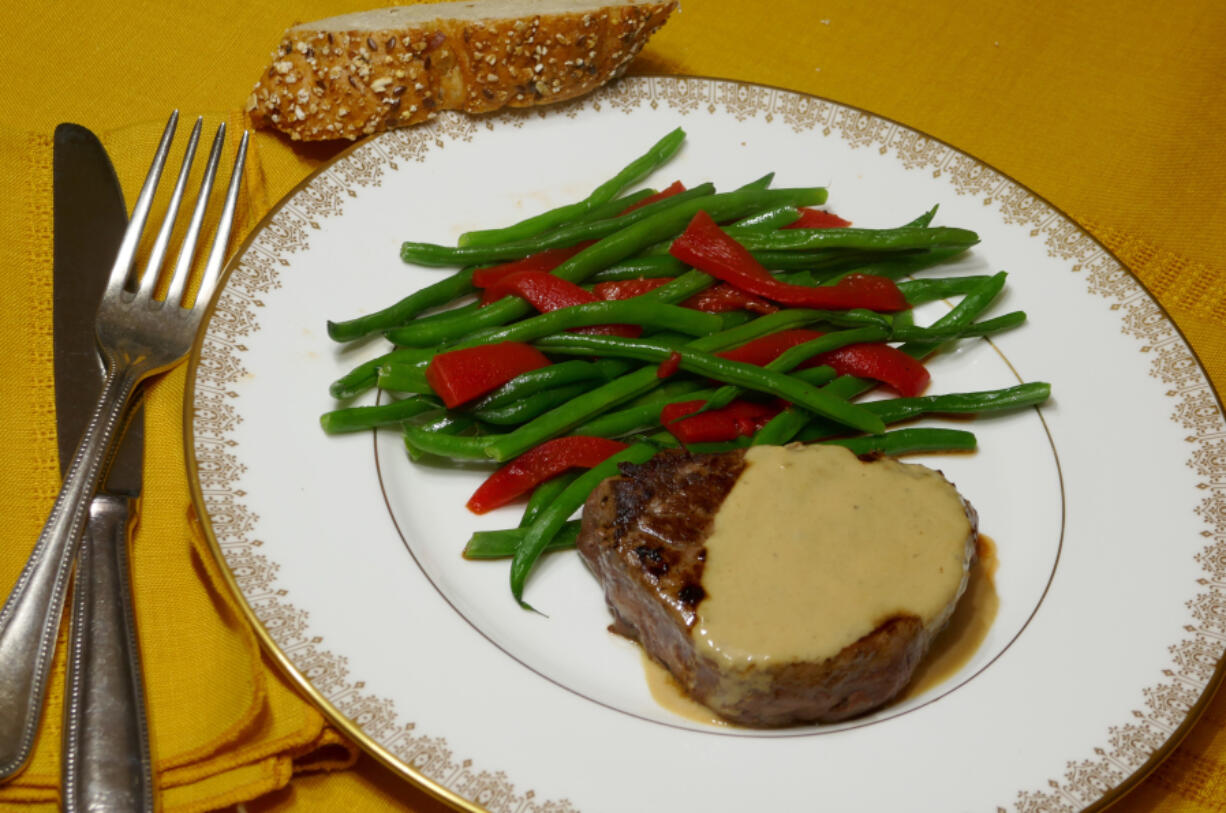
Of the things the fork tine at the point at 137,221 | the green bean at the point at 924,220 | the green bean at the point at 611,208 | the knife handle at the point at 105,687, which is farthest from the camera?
the green bean at the point at 924,220

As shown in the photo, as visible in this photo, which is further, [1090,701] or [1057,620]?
[1057,620]

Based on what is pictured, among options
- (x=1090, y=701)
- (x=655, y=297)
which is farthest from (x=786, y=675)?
(x=655, y=297)

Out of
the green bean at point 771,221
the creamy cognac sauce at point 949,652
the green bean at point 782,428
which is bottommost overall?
the creamy cognac sauce at point 949,652

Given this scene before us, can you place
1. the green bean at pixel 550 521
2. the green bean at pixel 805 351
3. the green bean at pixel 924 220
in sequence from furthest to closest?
the green bean at pixel 924 220
the green bean at pixel 805 351
the green bean at pixel 550 521

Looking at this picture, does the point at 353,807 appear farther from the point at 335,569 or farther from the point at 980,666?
the point at 980,666

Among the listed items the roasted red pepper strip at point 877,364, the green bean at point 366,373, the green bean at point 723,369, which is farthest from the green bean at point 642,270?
the green bean at point 366,373

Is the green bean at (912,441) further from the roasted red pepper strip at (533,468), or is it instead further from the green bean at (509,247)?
the green bean at (509,247)
